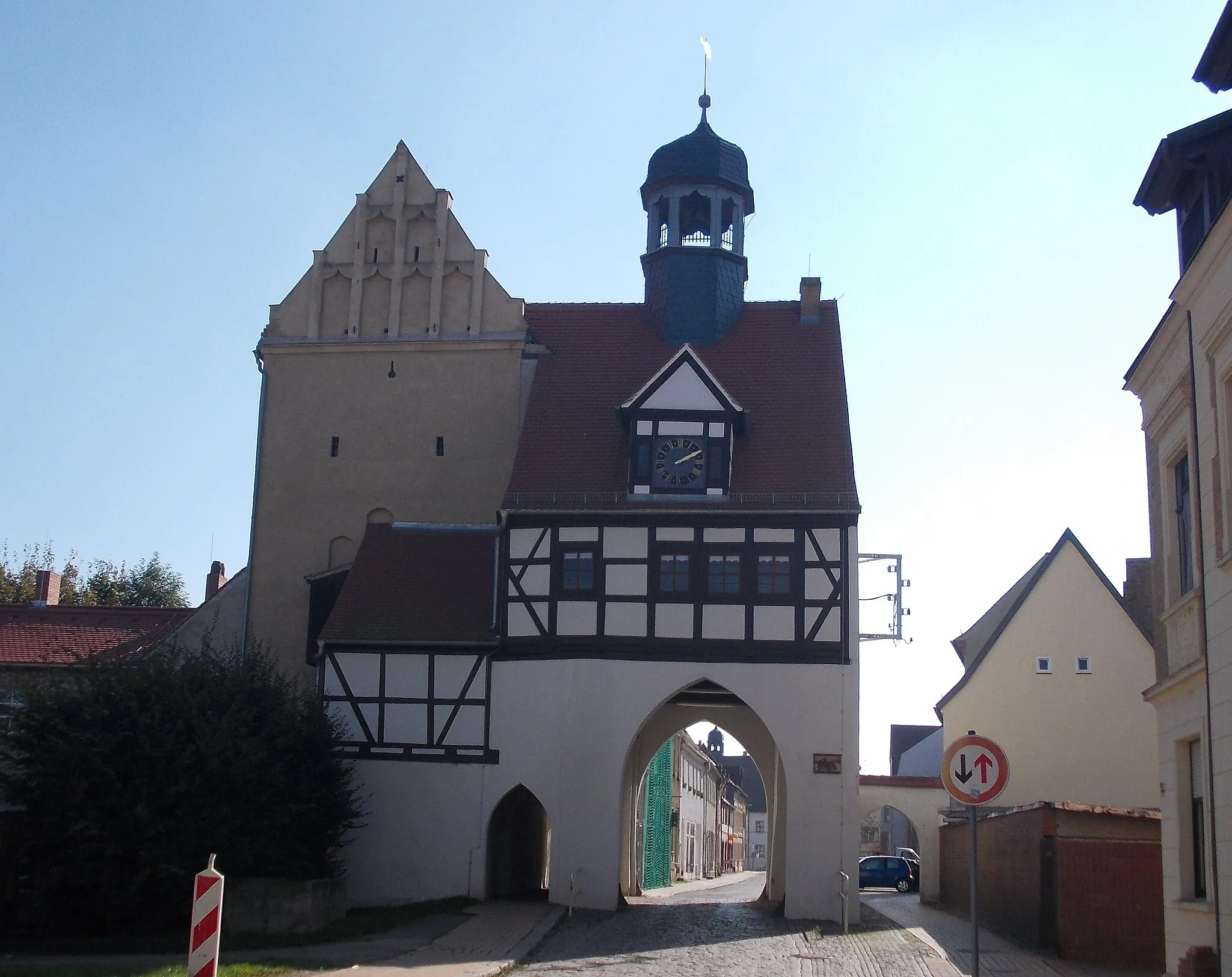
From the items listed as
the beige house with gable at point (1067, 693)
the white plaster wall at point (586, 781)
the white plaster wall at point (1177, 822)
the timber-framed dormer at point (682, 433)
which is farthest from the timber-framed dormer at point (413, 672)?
the white plaster wall at point (1177, 822)

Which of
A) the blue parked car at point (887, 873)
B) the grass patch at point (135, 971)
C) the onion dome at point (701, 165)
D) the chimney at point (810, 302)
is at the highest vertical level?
the onion dome at point (701, 165)

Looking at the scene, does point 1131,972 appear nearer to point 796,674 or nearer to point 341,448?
point 796,674

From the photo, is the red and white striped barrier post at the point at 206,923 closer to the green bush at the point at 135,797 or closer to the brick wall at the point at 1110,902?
the green bush at the point at 135,797

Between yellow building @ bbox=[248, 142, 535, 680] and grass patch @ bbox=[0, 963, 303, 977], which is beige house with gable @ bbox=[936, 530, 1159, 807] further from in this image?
grass patch @ bbox=[0, 963, 303, 977]

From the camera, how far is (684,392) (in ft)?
93.2

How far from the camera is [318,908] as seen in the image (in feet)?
69.5

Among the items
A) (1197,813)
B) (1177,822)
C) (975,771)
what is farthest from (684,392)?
(975,771)

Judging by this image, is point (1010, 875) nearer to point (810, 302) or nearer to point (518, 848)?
point (518, 848)

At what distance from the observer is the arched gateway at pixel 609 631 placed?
26391 millimetres

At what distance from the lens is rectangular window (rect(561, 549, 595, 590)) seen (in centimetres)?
2738

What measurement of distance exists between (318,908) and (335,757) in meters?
4.20

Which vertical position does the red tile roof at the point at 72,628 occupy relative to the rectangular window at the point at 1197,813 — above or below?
above

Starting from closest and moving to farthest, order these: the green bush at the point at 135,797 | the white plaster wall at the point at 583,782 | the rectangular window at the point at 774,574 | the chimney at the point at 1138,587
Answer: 1. the green bush at the point at 135,797
2. the white plaster wall at the point at 583,782
3. the rectangular window at the point at 774,574
4. the chimney at the point at 1138,587

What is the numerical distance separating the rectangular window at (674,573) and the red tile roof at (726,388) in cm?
130
